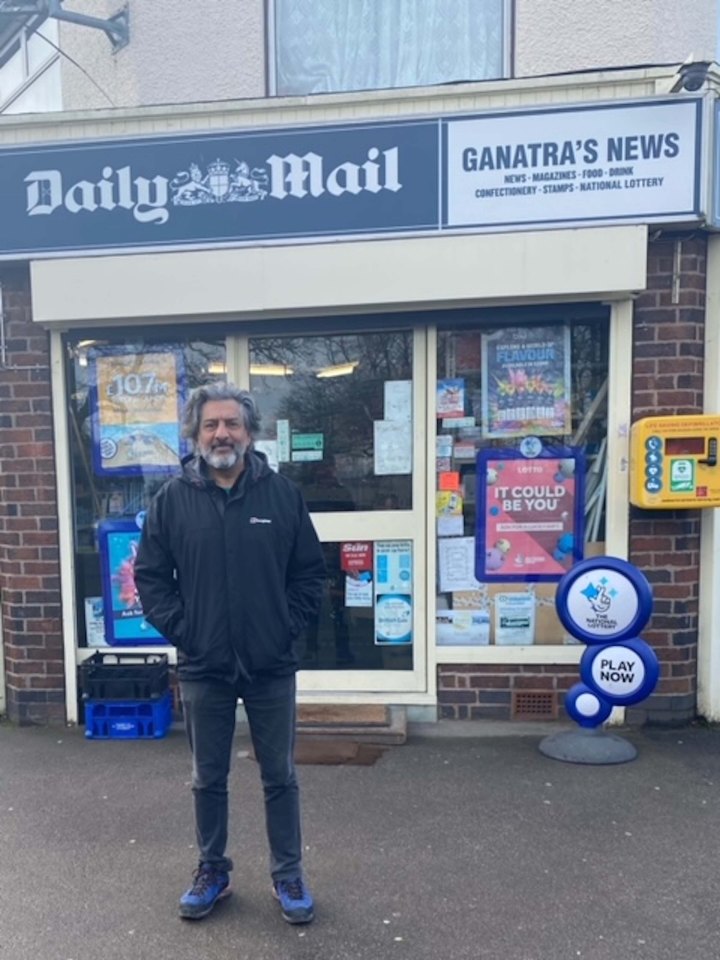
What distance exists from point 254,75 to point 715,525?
3.90 meters

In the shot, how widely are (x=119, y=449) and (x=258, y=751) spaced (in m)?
2.49

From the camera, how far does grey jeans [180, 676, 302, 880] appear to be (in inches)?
113

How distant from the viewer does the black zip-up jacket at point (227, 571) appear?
2809 millimetres

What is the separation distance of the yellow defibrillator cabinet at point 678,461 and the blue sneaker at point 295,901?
2.57 metres

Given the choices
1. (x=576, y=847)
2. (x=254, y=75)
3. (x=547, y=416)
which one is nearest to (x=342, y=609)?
(x=547, y=416)

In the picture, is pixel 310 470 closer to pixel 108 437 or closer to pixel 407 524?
pixel 407 524

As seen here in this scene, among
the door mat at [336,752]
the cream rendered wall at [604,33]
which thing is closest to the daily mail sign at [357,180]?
the cream rendered wall at [604,33]

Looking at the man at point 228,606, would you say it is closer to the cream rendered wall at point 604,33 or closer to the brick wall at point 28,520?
the brick wall at point 28,520

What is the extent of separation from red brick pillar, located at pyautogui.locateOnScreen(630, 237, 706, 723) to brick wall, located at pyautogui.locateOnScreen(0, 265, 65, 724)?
3286 mm

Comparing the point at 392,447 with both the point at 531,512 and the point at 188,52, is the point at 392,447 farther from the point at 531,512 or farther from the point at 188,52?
the point at 188,52

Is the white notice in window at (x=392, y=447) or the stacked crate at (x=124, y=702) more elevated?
the white notice in window at (x=392, y=447)

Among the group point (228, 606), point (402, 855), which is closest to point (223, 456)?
point (228, 606)

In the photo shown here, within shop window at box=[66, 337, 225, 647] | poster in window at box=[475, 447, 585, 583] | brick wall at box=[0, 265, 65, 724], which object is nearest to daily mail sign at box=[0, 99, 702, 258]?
brick wall at box=[0, 265, 65, 724]

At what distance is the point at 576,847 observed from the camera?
3334 millimetres
